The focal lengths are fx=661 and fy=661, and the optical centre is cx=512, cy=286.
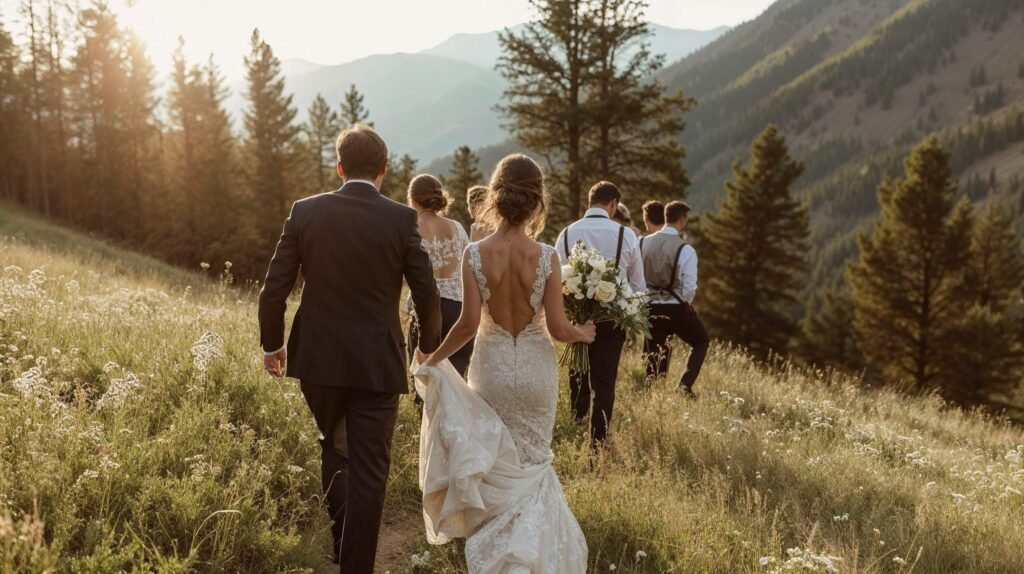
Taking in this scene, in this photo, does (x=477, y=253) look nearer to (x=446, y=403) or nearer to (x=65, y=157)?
(x=446, y=403)

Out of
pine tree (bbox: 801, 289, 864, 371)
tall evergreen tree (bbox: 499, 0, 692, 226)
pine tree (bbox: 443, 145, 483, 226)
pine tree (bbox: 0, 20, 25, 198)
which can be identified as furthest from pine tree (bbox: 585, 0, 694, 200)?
pine tree (bbox: 0, 20, 25, 198)

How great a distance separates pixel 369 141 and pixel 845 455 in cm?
598

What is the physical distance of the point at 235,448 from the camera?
5062 millimetres

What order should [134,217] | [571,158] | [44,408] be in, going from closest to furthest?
1. [44,408]
2. [571,158]
3. [134,217]

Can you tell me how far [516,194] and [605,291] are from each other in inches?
70.0

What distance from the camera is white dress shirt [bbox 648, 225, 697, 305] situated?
8969mm

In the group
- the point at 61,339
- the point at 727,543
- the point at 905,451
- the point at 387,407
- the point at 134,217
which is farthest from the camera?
the point at 134,217

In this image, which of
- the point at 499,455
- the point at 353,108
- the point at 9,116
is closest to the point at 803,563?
the point at 499,455

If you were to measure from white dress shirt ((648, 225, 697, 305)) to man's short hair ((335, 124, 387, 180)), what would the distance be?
18.6ft

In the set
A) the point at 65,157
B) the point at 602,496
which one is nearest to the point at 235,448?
the point at 602,496

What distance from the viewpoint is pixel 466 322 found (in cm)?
422

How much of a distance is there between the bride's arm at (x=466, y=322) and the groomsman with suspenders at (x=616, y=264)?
276 centimetres

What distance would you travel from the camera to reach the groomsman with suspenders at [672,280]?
8.98 meters

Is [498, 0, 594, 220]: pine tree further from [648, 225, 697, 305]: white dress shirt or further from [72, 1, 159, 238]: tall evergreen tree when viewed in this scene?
[72, 1, 159, 238]: tall evergreen tree
